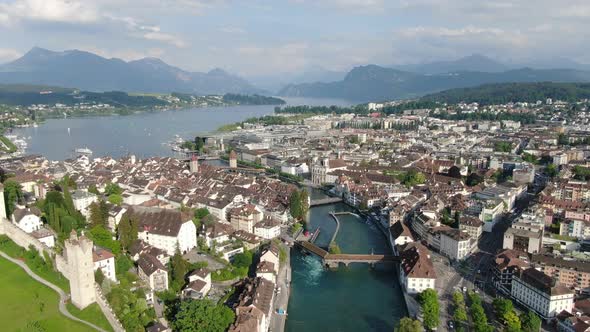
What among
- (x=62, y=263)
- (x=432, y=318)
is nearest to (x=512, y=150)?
(x=432, y=318)

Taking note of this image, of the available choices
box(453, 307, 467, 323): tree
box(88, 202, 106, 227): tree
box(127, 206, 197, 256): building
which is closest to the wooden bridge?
box(127, 206, 197, 256): building

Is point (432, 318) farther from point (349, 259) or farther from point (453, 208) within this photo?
point (453, 208)

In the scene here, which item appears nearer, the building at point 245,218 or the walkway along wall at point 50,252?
the walkway along wall at point 50,252

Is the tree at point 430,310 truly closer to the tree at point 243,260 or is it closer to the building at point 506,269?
the building at point 506,269

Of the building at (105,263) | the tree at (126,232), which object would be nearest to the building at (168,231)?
the tree at (126,232)

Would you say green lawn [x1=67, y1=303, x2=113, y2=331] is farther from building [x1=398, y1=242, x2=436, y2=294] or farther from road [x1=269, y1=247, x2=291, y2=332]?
building [x1=398, y1=242, x2=436, y2=294]

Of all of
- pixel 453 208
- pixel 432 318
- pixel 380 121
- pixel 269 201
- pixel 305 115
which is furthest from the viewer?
pixel 305 115
